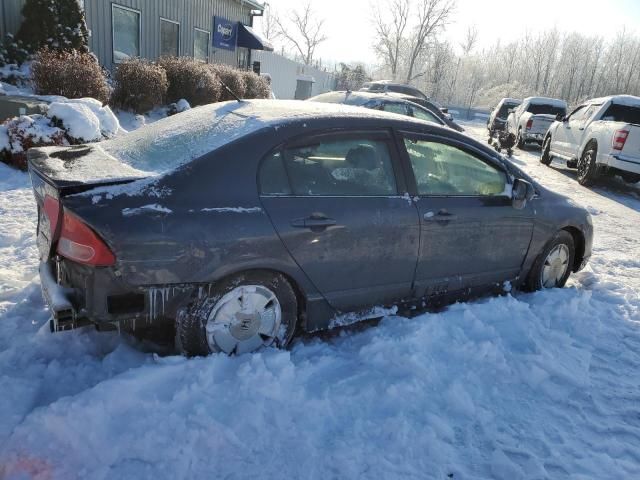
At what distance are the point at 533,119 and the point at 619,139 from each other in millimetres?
7750

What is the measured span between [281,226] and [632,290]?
380cm

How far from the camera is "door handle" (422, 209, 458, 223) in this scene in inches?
138

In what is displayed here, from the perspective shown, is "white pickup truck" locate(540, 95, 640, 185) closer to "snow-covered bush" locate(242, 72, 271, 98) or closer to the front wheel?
the front wheel

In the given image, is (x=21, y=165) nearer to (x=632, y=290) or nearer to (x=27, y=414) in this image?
(x=27, y=414)

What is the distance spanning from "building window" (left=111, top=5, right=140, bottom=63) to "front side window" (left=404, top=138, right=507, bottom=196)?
1202cm

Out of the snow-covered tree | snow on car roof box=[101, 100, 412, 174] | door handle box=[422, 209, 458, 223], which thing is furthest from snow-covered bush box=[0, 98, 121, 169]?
door handle box=[422, 209, 458, 223]

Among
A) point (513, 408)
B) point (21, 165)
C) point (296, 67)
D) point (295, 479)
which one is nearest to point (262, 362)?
point (295, 479)

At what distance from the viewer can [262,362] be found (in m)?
2.85

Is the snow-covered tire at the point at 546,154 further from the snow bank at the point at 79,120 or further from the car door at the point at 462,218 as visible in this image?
the snow bank at the point at 79,120

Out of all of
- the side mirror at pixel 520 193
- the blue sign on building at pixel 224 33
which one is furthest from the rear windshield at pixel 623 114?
the blue sign on building at pixel 224 33

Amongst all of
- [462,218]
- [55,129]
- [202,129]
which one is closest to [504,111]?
[55,129]

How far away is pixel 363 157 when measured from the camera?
3.37 m

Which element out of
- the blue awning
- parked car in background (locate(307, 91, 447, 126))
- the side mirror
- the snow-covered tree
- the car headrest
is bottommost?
the side mirror

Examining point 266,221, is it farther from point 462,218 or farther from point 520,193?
point 520,193
